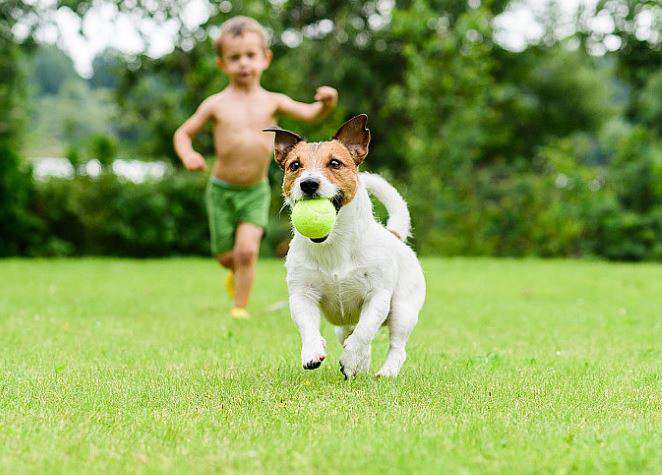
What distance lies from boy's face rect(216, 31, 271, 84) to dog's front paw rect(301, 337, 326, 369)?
416cm

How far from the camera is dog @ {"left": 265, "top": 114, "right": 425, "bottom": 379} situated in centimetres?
446

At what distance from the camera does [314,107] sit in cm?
745

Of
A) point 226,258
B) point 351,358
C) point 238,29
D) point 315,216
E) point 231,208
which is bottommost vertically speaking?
point 226,258

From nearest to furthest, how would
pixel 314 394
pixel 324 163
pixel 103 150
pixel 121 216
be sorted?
pixel 314 394, pixel 324 163, pixel 121 216, pixel 103 150

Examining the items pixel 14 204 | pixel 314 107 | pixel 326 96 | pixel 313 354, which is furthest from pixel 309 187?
pixel 14 204

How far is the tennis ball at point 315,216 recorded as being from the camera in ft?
14.1

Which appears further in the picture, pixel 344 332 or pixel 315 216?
pixel 344 332

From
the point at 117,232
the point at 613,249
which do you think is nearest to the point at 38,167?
the point at 117,232

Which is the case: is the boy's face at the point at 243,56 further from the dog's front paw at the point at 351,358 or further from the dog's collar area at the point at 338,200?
the dog's front paw at the point at 351,358

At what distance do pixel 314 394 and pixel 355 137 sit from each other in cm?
Answer: 150

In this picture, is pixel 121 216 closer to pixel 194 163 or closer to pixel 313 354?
pixel 194 163

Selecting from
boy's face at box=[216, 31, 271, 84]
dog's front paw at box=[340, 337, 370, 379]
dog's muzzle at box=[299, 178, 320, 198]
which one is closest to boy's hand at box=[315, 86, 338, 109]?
boy's face at box=[216, 31, 271, 84]

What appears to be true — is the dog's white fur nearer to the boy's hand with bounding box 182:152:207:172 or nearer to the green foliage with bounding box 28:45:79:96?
the boy's hand with bounding box 182:152:207:172

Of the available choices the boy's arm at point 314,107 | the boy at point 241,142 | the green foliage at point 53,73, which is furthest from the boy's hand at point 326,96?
the green foliage at point 53,73
